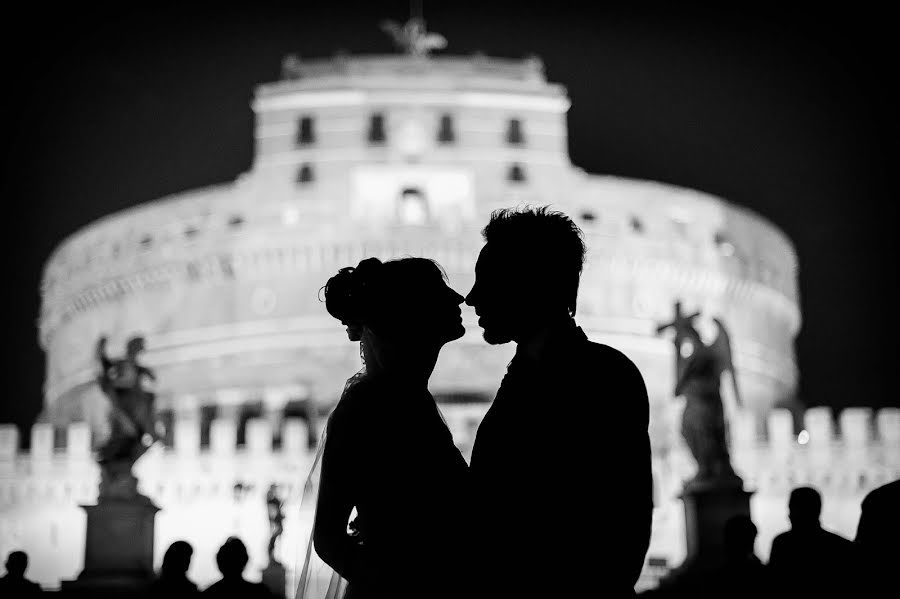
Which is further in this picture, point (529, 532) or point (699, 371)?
point (699, 371)

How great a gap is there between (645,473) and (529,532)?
0.29m

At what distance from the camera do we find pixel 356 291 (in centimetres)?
323

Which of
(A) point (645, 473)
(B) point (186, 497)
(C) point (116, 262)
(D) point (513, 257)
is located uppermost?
(C) point (116, 262)

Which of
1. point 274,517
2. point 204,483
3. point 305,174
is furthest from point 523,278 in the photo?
point 305,174

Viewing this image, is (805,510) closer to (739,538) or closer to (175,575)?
(739,538)

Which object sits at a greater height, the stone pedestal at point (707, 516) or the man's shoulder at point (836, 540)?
the man's shoulder at point (836, 540)

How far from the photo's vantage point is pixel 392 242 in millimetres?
34219

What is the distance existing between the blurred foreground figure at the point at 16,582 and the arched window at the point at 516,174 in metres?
32.3

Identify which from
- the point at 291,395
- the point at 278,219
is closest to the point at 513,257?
the point at 291,395

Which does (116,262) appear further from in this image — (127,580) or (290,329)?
(127,580)

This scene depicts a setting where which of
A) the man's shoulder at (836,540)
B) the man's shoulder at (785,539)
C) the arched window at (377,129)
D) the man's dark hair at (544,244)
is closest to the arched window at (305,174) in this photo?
the arched window at (377,129)

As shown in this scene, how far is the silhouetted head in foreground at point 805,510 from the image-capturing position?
170 inches

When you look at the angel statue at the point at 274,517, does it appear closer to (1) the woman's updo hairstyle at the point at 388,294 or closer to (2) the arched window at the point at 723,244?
(1) the woman's updo hairstyle at the point at 388,294

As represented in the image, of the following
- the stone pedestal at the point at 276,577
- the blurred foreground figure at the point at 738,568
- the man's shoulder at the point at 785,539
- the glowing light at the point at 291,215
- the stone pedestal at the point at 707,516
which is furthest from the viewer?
the glowing light at the point at 291,215
